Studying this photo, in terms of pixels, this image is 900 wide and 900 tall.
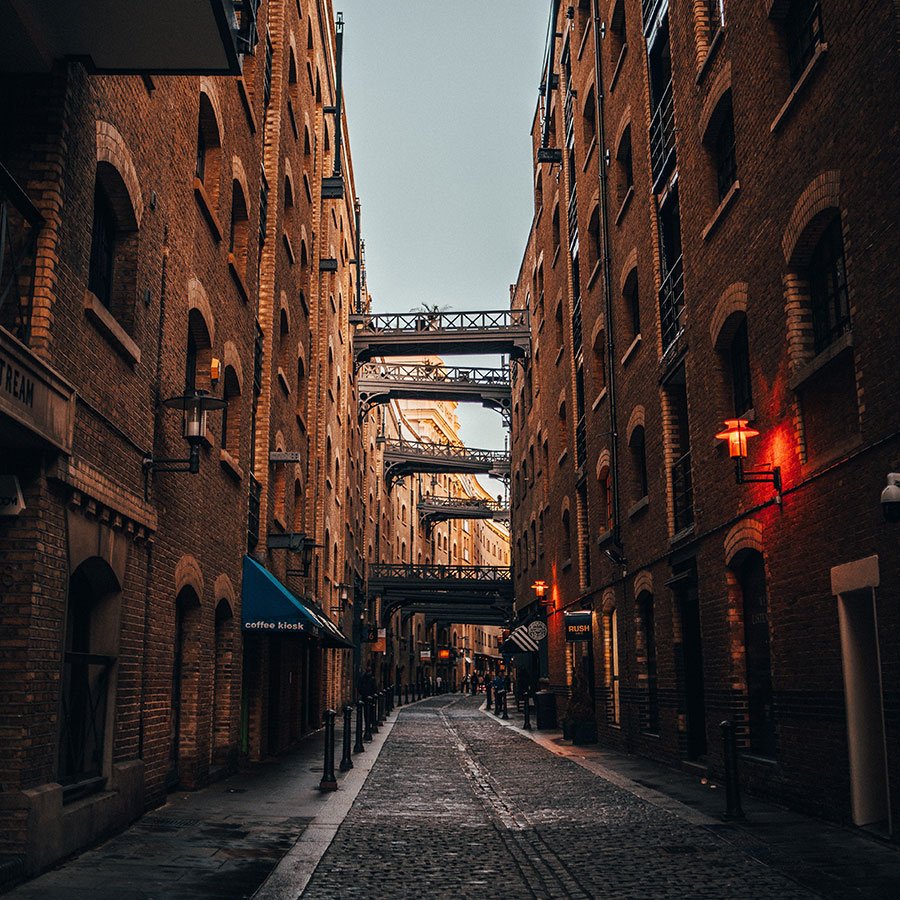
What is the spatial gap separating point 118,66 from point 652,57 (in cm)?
1202

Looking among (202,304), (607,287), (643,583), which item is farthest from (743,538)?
(607,287)

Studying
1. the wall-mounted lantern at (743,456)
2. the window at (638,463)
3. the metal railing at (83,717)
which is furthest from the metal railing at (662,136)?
the metal railing at (83,717)

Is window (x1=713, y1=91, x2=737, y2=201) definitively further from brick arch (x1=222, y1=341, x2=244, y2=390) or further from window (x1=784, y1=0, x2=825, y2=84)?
brick arch (x1=222, y1=341, x2=244, y2=390)

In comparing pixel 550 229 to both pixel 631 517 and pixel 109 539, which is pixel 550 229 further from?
pixel 109 539

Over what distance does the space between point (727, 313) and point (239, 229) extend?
7.34 meters

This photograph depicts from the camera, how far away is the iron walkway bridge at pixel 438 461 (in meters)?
51.6

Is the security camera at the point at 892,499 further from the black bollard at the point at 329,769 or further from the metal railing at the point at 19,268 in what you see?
the black bollard at the point at 329,769

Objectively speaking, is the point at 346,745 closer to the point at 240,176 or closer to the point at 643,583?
the point at 643,583

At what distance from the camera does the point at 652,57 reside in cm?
1781

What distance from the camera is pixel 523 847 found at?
8906 millimetres

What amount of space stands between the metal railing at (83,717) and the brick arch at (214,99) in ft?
23.2

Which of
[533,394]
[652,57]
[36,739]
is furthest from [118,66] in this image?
[533,394]

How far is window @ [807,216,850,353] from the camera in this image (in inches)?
402

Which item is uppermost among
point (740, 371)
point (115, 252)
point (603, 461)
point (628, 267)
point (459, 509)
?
point (459, 509)
